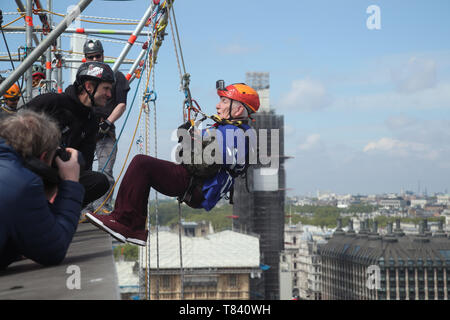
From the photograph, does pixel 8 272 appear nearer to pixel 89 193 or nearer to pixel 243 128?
pixel 89 193

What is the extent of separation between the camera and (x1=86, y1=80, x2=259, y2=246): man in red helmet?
406 cm

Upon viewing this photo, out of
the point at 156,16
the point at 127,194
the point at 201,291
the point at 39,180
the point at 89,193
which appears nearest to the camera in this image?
the point at 39,180

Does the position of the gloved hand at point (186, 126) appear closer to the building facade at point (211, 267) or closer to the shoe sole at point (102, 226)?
the shoe sole at point (102, 226)

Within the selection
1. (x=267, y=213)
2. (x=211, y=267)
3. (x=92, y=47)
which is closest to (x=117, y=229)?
(x=92, y=47)

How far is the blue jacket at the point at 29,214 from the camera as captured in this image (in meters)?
2.33

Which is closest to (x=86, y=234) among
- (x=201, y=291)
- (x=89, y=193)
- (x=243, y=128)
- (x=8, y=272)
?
(x=89, y=193)

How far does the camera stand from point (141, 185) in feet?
13.5

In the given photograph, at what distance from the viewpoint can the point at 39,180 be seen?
2.40 metres

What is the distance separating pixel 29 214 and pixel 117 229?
1.65 m

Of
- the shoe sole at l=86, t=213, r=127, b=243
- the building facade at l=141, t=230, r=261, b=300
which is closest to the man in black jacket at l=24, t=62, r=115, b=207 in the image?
the shoe sole at l=86, t=213, r=127, b=243

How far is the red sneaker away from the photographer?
1230 millimetres

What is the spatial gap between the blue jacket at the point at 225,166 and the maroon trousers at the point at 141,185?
0.77 ft
